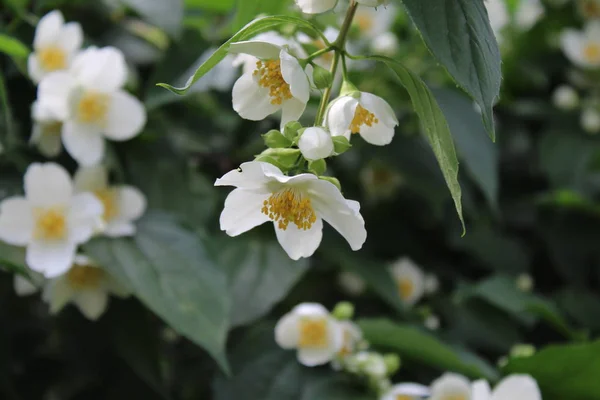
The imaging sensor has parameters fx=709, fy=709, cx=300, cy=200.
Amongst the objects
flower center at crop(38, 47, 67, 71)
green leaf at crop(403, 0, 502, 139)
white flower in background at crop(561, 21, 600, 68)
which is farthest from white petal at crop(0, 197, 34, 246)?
white flower in background at crop(561, 21, 600, 68)

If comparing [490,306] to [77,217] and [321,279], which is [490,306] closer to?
[321,279]

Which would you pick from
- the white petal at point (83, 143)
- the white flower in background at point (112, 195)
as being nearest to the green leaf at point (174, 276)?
the white flower in background at point (112, 195)

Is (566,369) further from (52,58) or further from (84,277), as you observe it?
(52,58)

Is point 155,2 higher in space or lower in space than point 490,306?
higher

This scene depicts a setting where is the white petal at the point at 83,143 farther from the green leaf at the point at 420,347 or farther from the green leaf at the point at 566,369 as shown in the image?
the green leaf at the point at 566,369

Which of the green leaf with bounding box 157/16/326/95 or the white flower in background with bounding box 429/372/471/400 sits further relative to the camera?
the white flower in background with bounding box 429/372/471/400

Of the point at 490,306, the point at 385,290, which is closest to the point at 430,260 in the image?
the point at 490,306

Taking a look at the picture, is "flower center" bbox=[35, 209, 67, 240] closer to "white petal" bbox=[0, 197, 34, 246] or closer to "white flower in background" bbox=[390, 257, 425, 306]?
"white petal" bbox=[0, 197, 34, 246]
